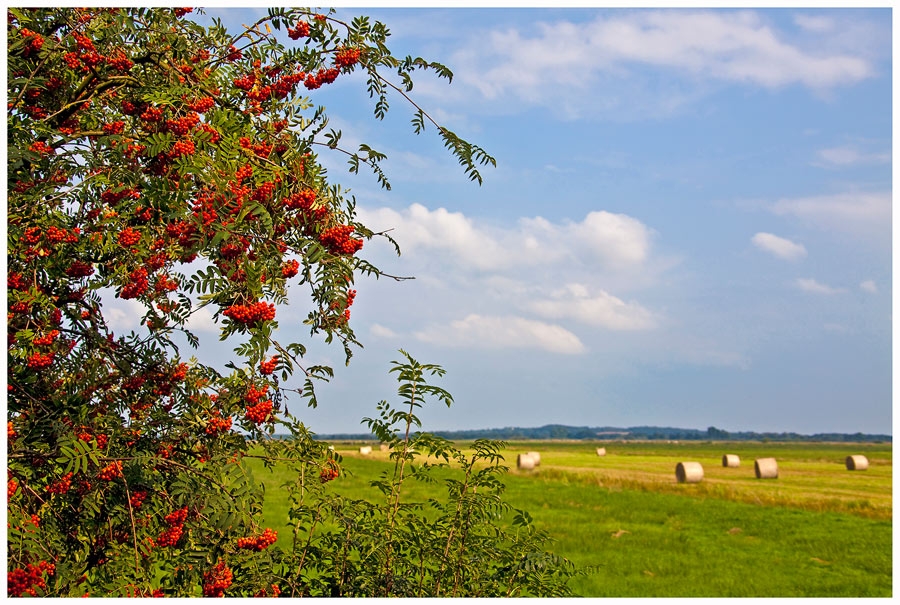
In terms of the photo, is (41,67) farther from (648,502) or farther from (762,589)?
(648,502)

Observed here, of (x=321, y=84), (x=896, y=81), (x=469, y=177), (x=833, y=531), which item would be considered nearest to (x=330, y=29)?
(x=321, y=84)

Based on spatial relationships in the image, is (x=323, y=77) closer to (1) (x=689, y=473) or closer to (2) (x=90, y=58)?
(2) (x=90, y=58)

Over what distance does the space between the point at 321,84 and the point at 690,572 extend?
972 cm

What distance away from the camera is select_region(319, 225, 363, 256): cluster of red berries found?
338cm

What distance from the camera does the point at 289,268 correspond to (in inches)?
132

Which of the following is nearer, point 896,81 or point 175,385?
point 896,81

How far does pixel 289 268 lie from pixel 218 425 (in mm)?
815

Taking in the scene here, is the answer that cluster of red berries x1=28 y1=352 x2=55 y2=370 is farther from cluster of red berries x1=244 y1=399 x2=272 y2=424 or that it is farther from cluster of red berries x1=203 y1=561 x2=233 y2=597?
cluster of red berries x1=203 y1=561 x2=233 y2=597

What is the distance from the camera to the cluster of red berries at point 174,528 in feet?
11.3

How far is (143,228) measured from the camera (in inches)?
154

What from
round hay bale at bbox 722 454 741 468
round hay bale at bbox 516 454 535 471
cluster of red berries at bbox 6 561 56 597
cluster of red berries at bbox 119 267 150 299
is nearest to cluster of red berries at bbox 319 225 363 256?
cluster of red berries at bbox 119 267 150 299

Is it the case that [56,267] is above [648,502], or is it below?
above

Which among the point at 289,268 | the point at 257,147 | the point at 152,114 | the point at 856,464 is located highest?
the point at 152,114

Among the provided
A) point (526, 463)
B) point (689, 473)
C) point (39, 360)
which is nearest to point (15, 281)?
point (39, 360)
